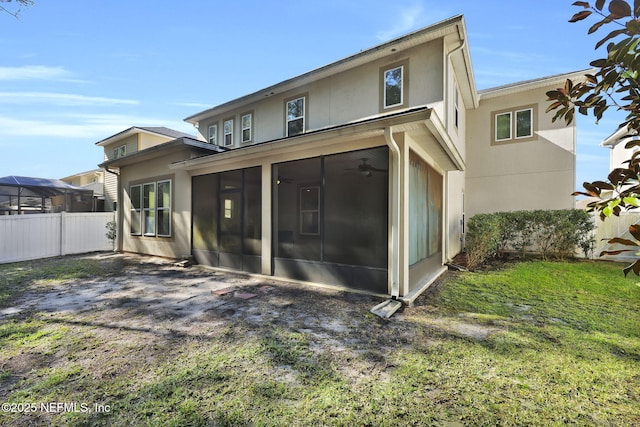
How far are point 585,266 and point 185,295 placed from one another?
10346 millimetres

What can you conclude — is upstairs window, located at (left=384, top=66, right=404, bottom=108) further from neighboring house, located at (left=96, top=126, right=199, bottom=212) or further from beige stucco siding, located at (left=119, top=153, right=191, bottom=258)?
neighboring house, located at (left=96, top=126, right=199, bottom=212)

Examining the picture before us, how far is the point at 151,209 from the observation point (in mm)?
9898

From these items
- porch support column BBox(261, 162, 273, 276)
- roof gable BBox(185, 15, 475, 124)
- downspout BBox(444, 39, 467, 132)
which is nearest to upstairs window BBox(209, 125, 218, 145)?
roof gable BBox(185, 15, 475, 124)

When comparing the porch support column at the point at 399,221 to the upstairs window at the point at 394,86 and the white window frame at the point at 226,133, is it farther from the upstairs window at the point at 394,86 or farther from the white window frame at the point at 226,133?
the white window frame at the point at 226,133

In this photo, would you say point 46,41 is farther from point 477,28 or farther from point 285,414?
point 477,28

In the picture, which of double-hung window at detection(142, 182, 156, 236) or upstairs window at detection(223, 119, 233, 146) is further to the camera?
upstairs window at detection(223, 119, 233, 146)

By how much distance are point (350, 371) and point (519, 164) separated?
11.2 meters

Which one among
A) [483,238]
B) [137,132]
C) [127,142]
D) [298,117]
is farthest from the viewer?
[127,142]

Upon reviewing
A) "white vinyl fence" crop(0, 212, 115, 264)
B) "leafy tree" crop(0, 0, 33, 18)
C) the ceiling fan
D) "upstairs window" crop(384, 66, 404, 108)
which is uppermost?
"upstairs window" crop(384, 66, 404, 108)

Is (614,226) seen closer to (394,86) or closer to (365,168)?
(394,86)

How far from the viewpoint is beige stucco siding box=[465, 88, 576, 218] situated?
9898 millimetres

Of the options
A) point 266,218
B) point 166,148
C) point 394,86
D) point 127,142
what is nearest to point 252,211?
point 266,218

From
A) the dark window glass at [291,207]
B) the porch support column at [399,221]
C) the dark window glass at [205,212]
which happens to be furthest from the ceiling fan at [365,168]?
the dark window glass at [205,212]

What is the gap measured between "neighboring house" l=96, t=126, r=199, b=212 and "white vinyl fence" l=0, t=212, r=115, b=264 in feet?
14.6
